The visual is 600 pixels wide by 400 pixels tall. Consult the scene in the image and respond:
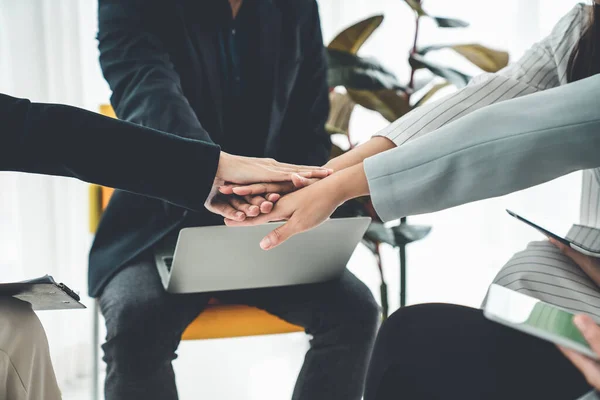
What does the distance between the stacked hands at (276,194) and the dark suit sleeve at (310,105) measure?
380 millimetres

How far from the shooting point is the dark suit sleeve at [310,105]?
5.08 feet

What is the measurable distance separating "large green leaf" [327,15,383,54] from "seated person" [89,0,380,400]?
0.20m

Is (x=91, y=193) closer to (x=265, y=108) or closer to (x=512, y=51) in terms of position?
(x=265, y=108)

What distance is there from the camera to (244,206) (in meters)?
1.10

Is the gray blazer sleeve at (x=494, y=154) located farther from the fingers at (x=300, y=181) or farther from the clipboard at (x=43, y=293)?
the clipboard at (x=43, y=293)

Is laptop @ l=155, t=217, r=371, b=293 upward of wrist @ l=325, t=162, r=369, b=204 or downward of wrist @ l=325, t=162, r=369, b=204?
downward

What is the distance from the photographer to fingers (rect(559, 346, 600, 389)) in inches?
23.6

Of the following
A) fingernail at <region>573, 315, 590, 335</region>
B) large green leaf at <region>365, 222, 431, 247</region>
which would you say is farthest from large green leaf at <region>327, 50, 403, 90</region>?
fingernail at <region>573, 315, 590, 335</region>

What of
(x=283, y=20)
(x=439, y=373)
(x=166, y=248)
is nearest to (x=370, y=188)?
(x=439, y=373)

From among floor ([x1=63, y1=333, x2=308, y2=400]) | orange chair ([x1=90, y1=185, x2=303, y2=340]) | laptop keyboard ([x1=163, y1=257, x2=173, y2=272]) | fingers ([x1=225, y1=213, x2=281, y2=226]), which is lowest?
floor ([x1=63, y1=333, x2=308, y2=400])

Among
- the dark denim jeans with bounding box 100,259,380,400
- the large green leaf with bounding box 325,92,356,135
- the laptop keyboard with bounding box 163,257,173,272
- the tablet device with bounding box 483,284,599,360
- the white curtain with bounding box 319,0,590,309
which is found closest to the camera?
the tablet device with bounding box 483,284,599,360

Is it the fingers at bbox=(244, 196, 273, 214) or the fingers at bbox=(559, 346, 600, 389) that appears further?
the fingers at bbox=(244, 196, 273, 214)

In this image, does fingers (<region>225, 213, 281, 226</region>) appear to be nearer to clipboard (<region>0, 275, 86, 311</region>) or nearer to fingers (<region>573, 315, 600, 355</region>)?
clipboard (<region>0, 275, 86, 311</region>)

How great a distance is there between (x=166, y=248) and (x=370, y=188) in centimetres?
59
